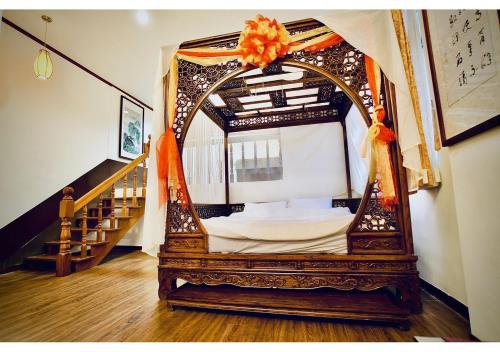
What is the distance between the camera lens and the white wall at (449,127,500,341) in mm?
1153

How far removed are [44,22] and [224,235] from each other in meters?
3.92

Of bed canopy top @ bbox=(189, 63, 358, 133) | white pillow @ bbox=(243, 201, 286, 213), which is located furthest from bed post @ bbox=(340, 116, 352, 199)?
white pillow @ bbox=(243, 201, 286, 213)

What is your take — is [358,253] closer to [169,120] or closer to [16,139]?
[169,120]

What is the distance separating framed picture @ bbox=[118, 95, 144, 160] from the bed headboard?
280 centimetres

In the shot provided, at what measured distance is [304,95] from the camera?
358 centimetres

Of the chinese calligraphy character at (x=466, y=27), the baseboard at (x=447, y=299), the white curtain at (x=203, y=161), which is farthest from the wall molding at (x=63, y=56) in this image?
the baseboard at (x=447, y=299)

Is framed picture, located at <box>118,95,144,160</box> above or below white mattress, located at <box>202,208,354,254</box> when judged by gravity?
above

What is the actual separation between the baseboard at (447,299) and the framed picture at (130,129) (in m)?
5.54

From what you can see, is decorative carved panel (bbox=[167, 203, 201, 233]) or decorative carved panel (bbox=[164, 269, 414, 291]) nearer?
decorative carved panel (bbox=[164, 269, 414, 291])

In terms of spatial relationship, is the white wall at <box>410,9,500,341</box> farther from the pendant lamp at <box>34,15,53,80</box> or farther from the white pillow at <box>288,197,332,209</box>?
the pendant lamp at <box>34,15,53,80</box>

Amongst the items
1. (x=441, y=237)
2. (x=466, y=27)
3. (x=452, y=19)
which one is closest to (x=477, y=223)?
(x=441, y=237)

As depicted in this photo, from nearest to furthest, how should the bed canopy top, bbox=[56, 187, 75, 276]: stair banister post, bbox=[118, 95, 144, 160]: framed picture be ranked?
bbox=[56, 187, 75, 276]: stair banister post < the bed canopy top < bbox=[118, 95, 144, 160]: framed picture

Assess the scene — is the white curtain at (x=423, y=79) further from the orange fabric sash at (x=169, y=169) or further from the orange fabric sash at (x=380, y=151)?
the orange fabric sash at (x=169, y=169)

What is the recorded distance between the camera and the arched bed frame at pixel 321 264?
1.64m
